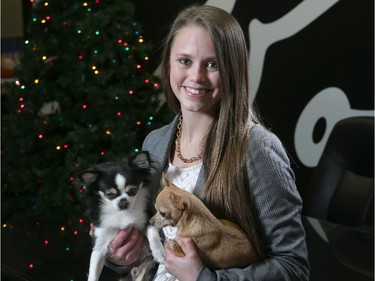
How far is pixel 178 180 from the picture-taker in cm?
125

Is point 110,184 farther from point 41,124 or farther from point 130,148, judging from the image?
point 41,124

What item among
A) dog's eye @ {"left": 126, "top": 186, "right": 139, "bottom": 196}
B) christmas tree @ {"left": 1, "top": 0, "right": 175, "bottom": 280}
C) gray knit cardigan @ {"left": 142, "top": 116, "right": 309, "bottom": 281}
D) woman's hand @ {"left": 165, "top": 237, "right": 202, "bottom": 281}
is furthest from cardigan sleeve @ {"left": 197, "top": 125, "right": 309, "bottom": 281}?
christmas tree @ {"left": 1, "top": 0, "right": 175, "bottom": 280}

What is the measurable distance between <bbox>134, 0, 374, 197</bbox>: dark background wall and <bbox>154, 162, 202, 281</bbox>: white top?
1969 mm

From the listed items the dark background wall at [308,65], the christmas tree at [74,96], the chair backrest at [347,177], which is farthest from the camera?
the dark background wall at [308,65]

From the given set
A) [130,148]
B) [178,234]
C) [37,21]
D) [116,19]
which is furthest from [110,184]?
[37,21]

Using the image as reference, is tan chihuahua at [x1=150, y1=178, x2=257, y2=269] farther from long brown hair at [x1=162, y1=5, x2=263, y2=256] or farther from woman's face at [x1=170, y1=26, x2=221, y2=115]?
woman's face at [x1=170, y1=26, x2=221, y2=115]

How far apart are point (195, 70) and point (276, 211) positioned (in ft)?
1.08

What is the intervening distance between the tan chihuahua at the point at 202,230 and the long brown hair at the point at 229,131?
0.13ft

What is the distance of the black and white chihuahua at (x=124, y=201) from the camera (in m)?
1.12

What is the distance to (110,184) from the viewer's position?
1.12 m

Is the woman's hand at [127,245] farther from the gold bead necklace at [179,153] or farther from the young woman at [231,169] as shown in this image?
the gold bead necklace at [179,153]

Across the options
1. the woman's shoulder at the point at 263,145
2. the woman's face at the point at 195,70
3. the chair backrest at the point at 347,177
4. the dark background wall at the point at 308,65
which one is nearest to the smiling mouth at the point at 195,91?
the woman's face at the point at 195,70

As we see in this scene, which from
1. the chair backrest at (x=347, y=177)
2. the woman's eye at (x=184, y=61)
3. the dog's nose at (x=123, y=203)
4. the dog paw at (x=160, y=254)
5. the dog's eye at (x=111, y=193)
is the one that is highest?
the woman's eye at (x=184, y=61)

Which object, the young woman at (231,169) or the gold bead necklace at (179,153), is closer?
the young woman at (231,169)
